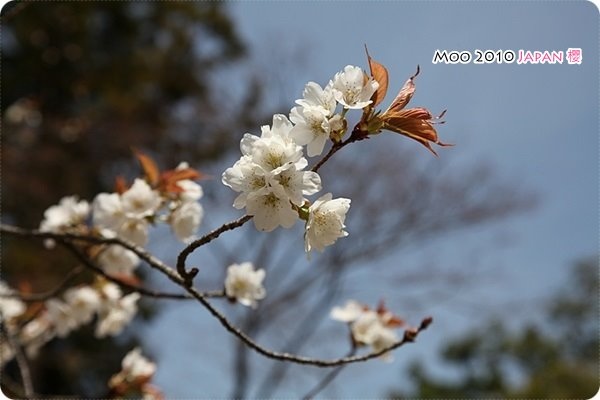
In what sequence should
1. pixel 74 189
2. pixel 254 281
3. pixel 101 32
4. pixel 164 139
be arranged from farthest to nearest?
1. pixel 164 139
2. pixel 101 32
3. pixel 74 189
4. pixel 254 281

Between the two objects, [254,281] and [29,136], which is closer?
[254,281]

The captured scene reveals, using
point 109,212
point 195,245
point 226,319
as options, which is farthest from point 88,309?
point 195,245

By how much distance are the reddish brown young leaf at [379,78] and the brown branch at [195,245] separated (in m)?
0.20

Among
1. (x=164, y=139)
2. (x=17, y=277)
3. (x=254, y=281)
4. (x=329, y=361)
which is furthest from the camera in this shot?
(x=164, y=139)

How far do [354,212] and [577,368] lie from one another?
4.96 metres

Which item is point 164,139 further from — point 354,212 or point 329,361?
point 329,361

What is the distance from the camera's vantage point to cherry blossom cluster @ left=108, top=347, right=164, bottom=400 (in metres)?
1.23

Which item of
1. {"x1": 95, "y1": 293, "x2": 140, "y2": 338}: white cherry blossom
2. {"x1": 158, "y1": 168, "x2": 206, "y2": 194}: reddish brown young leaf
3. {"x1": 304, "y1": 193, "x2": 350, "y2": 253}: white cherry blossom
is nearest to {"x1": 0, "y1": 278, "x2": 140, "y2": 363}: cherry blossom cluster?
{"x1": 95, "y1": 293, "x2": 140, "y2": 338}: white cherry blossom

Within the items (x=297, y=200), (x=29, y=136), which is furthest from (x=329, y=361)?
(x=29, y=136)

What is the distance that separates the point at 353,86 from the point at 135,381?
2.95 ft

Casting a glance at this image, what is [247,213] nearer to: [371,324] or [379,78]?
[379,78]

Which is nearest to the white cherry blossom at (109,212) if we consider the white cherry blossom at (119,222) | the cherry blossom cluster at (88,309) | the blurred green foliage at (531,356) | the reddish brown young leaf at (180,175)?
the white cherry blossom at (119,222)

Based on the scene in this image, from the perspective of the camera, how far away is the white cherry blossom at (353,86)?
631 millimetres

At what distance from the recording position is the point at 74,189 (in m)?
4.77
